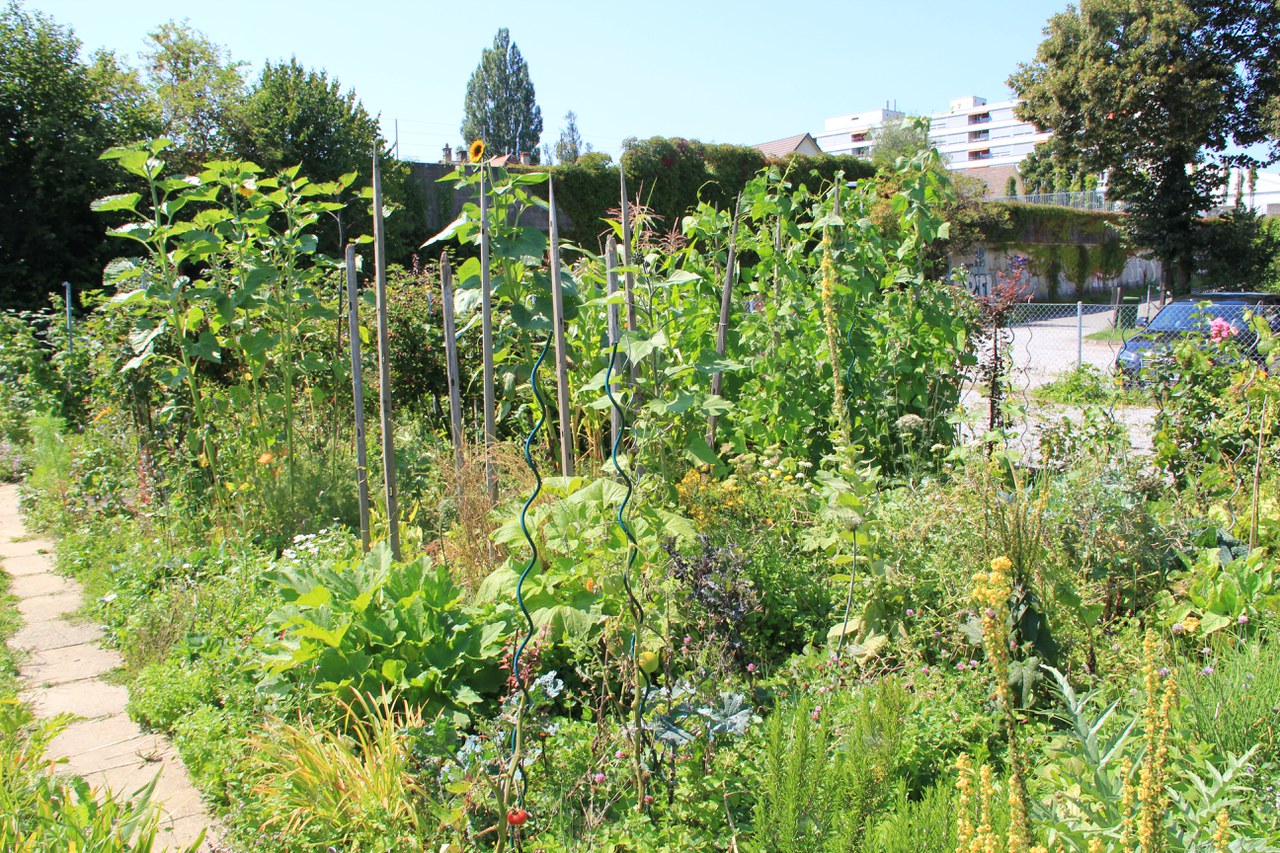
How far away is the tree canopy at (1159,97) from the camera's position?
21.2 m

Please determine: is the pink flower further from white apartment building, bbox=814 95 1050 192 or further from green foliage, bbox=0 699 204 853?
white apartment building, bbox=814 95 1050 192

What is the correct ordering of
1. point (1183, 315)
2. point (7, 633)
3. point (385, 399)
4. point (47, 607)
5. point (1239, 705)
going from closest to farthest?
point (1239, 705) → point (385, 399) → point (7, 633) → point (47, 607) → point (1183, 315)

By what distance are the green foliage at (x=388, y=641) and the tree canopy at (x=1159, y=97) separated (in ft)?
80.9

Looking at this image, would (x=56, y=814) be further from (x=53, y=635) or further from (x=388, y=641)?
(x=53, y=635)

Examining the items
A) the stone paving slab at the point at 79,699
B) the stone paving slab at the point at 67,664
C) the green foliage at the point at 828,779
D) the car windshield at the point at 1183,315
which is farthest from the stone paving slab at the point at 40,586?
the car windshield at the point at 1183,315

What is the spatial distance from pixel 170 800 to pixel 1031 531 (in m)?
2.81

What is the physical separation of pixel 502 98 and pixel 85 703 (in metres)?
61.3

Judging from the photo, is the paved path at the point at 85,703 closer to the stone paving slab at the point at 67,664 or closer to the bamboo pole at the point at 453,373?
the stone paving slab at the point at 67,664

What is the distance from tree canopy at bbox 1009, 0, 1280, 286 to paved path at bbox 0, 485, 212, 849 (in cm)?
2501

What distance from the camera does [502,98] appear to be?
5922 cm

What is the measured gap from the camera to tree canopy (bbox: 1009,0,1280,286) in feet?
69.5

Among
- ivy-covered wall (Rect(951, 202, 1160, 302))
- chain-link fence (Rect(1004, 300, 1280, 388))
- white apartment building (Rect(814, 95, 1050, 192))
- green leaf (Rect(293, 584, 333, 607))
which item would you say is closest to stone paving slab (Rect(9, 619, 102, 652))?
green leaf (Rect(293, 584, 333, 607))

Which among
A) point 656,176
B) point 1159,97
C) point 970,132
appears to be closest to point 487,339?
point 656,176

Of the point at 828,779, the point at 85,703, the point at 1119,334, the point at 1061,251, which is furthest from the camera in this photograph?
the point at 1061,251
